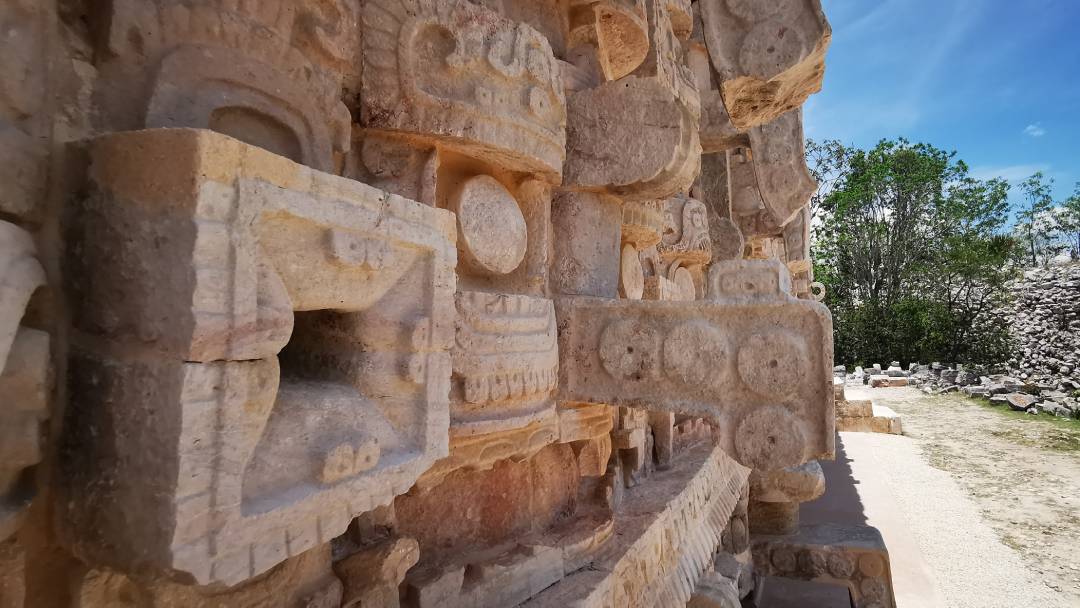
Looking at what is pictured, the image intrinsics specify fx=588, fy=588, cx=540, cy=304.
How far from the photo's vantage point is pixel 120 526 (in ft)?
2.90

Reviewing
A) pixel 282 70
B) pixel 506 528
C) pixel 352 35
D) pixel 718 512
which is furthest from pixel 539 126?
pixel 718 512

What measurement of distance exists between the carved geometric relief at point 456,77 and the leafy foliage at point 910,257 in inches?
719

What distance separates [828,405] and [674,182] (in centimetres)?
105

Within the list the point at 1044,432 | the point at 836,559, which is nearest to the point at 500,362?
the point at 836,559

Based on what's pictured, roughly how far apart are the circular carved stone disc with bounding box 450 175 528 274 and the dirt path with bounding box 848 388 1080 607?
5.18 m

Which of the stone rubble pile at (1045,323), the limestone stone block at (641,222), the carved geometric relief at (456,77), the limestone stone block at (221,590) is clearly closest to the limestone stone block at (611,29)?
the limestone stone block at (641,222)

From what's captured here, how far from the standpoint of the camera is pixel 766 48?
2773 mm

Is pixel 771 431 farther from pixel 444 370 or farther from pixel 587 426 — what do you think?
pixel 444 370

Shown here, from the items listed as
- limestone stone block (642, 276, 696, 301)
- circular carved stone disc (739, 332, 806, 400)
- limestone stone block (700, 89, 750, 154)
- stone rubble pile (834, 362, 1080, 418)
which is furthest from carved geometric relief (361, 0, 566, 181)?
stone rubble pile (834, 362, 1080, 418)

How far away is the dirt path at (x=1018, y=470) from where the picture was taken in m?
5.25

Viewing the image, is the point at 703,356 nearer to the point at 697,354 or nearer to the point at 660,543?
the point at 697,354

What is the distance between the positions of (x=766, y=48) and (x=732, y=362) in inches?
66.7

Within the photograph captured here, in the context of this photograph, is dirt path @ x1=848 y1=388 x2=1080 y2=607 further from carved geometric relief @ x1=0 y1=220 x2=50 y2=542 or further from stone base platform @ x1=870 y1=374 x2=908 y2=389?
carved geometric relief @ x1=0 y1=220 x2=50 y2=542

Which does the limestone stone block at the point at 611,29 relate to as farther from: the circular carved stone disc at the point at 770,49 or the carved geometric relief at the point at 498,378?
the carved geometric relief at the point at 498,378
